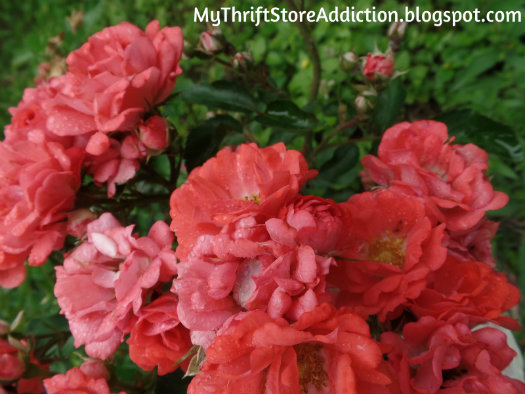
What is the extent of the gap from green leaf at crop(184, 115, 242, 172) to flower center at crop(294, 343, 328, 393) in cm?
39

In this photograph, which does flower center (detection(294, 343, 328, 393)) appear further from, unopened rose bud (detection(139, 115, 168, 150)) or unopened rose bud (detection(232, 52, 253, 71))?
unopened rose bud (detection(232, 52, 253, 71))

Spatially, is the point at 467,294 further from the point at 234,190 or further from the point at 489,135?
the point at 489,135

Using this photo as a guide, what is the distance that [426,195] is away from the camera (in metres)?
0.54

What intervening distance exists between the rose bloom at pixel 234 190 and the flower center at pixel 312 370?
0.15 m

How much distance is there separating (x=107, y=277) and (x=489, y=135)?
66 cm

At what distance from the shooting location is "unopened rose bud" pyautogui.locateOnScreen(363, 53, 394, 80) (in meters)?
0.73

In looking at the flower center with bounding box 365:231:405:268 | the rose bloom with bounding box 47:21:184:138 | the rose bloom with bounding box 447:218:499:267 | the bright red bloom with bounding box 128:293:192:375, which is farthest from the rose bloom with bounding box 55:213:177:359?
the rose bloom with bounding box 447:218:499:267

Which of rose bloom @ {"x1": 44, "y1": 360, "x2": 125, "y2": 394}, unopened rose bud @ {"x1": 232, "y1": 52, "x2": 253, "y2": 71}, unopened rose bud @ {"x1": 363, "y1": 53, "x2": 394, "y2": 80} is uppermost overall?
unopened rose bud @ {"x1": 363, "y1": 53, "x2": 394, "y2": 80}

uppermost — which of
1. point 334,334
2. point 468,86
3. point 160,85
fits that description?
point 160,85

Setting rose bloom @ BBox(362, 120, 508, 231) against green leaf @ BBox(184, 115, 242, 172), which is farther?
green leaf @ BBox(184, 115, 242, 172)

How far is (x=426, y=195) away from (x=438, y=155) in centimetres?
8

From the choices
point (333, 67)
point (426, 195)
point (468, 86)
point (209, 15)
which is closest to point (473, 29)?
point (468, 86)

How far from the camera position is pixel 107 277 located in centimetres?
56

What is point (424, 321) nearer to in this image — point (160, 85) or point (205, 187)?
point (205, 187)
